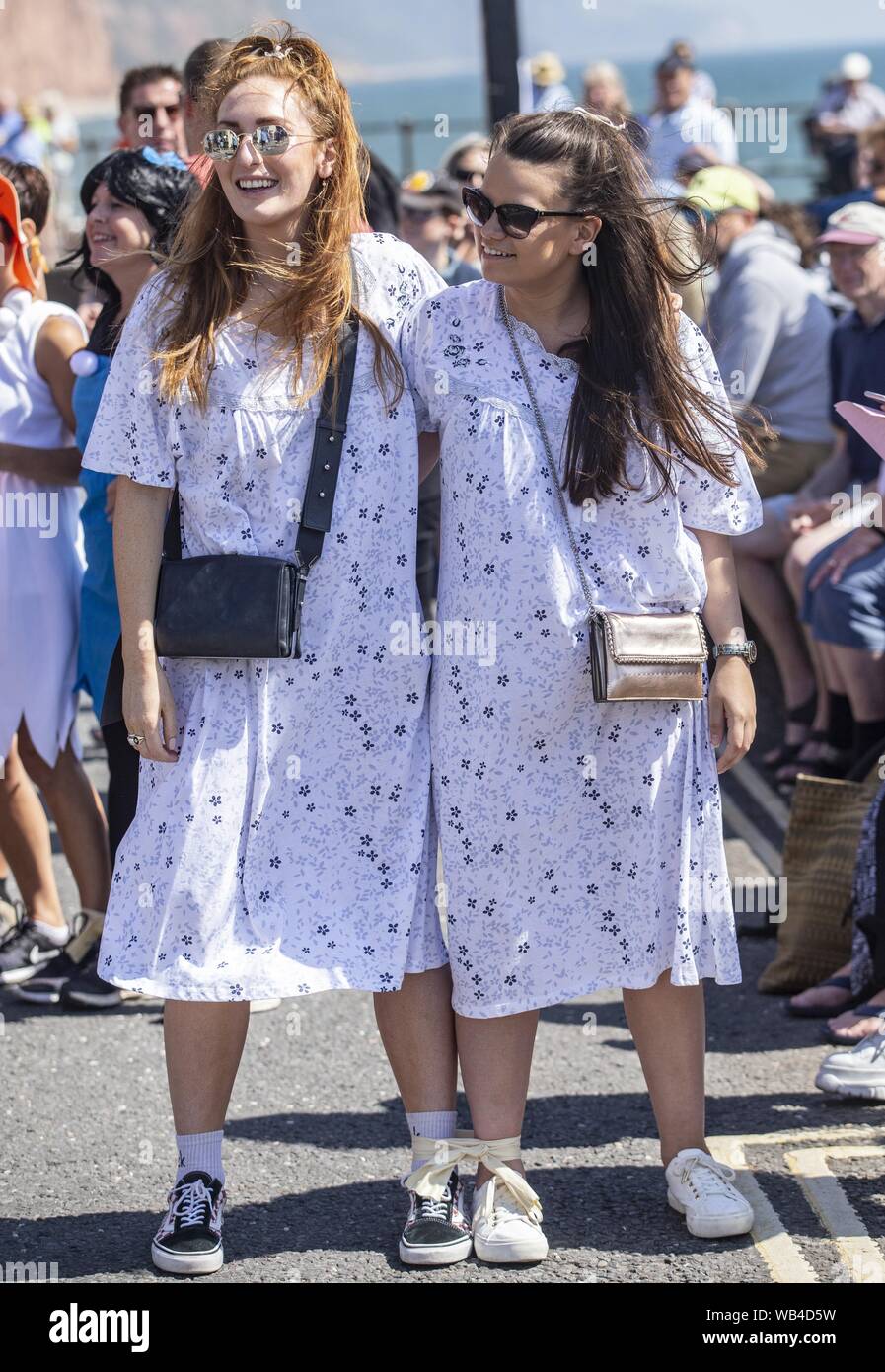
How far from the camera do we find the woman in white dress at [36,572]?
15.6 ft

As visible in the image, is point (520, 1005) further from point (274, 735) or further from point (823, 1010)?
point (823, 1010)

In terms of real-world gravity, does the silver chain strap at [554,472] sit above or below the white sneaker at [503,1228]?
above

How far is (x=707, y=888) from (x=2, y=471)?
8.09 feet

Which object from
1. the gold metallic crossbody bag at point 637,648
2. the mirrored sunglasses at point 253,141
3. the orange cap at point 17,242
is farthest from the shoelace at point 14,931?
the mirrored sunglasses at point 253,141

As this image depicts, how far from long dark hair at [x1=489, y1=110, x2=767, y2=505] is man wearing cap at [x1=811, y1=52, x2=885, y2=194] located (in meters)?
8.71

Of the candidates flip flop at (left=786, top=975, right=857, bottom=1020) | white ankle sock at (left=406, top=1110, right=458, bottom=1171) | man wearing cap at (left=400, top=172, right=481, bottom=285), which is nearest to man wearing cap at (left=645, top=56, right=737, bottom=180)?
man wearing cap at (left=400, top=172, right=481, bottom=285)

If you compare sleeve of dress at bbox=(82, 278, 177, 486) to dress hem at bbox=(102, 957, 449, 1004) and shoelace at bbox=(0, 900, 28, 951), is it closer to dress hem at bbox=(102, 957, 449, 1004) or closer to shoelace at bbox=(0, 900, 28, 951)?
dress hem at bbox=(102, 957, 449, 1004)

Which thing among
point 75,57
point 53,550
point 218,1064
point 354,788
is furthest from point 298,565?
point 75,57

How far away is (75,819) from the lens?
4.92m

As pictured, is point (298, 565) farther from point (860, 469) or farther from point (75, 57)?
point (75, 57)

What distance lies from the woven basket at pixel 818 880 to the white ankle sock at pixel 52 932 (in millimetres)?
1995

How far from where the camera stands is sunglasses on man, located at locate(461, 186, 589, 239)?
3.05m

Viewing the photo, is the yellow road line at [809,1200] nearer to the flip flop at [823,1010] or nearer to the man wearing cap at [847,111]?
the flip flop at [823,1010]

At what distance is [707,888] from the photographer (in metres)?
3.28
